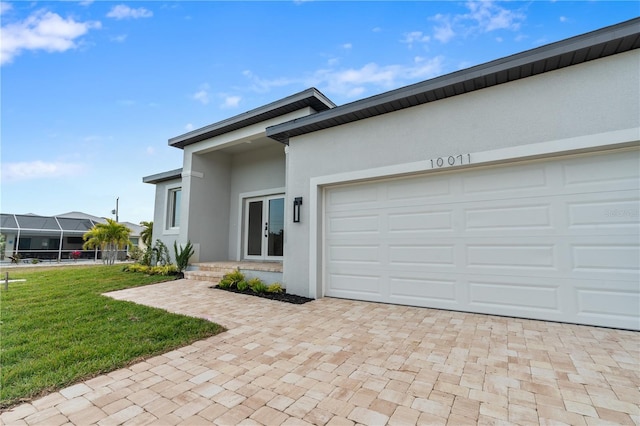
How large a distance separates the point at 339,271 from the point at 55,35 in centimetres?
778

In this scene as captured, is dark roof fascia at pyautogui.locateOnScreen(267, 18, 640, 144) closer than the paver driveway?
No

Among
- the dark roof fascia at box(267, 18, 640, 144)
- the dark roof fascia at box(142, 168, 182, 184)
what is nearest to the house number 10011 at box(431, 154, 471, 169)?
the dark roof fascia at box(267, 18, 640, 144)

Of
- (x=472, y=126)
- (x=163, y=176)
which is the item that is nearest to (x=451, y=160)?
(x=472, y=126)

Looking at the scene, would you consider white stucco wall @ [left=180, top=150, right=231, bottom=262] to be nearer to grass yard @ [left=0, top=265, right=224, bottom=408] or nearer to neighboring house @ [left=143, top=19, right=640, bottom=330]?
grass yard @ [left=0, top=265, right=224, bottom=408]

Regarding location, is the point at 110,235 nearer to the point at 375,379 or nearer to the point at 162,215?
the point at 162,215

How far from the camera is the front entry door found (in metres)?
9.02

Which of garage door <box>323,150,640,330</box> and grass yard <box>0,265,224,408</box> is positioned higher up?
garage door <box>323,150,640,330</box>

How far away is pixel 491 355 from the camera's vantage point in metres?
2.95

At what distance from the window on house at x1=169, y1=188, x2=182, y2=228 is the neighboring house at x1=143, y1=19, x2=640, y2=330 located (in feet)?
18.4

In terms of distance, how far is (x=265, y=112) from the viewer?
7.38 metres

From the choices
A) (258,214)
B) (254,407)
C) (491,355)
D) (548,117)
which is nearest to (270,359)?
(254,407)

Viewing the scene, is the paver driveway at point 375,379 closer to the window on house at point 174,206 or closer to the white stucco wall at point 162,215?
the white stucco wall at point 162,215

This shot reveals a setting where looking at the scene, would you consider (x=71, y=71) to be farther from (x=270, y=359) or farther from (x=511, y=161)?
(x=511, y=161)

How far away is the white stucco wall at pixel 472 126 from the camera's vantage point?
3.68 m
